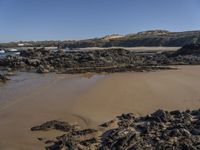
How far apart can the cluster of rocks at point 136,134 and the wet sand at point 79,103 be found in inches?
19.2

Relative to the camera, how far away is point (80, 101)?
12648 mm

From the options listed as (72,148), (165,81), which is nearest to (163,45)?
(165,81)

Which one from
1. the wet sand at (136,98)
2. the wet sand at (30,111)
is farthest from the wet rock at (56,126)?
the wet sand at (136,98)

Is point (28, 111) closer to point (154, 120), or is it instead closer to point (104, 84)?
point (154, 120)

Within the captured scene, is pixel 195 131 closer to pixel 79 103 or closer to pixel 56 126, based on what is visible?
pixel 56 126

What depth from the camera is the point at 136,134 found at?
7.76 metres

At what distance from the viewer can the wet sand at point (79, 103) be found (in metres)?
9.08

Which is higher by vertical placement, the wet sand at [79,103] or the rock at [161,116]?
the rock at [161,116]

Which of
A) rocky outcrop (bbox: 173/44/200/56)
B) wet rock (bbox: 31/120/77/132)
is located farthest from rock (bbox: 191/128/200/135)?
rocky outcrop (bbox: 173/44/200/56)

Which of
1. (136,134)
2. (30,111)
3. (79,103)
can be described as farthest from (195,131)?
(30,111)

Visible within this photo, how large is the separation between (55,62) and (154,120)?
22.3 metres

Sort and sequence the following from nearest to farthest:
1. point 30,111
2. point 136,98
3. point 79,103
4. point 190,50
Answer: point 30,111 → point 79,103 → point 136,98 → point 190,50

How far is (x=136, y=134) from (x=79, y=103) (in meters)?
4.79

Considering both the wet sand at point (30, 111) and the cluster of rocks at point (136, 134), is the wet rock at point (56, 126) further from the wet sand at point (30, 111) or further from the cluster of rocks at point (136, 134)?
the wet sand at point (30, 111)
